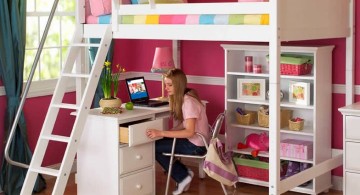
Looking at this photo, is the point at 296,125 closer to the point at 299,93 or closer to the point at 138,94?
the point at 299,93

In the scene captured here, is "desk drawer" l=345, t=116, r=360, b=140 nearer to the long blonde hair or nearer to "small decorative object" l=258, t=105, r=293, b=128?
"small decorative object" l=258, t=105, r=293, b=128

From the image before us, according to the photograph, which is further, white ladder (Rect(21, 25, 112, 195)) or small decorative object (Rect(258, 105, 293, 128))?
small decorative object (Rect(258, 105, 293, 128))

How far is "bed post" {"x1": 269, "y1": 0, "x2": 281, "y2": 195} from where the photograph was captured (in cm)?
376

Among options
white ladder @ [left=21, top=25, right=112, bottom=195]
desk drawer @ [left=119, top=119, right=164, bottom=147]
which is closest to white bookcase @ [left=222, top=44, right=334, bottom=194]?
desk drawer @ [left=119, top=119, right=164, bottom=147]

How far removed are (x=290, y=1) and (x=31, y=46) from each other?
2.44m

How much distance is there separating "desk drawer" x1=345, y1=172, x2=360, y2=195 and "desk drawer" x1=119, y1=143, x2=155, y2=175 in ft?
4.63

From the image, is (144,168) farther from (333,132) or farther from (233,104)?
(333,132)

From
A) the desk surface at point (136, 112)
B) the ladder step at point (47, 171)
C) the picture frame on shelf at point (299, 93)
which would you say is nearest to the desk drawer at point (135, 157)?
the desk surface at point (136, 112)

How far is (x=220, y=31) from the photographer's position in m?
4.03

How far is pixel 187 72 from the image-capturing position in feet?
19.5

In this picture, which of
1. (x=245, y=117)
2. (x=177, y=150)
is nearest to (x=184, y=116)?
(x=177, y=150)

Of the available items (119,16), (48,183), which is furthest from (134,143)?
(48,183)

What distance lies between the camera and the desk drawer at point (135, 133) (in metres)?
4.47

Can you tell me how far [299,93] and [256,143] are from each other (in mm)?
583
